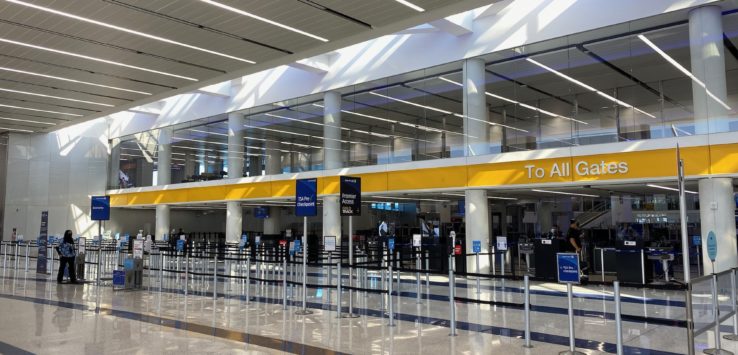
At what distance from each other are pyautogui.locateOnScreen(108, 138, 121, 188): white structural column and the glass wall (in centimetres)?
1311

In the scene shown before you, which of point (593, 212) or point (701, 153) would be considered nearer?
point (701, 153)

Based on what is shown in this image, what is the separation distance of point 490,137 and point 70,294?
501 inches

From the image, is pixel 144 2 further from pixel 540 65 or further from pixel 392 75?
pixel 540 65

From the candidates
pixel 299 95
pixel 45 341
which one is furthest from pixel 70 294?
pixel 299 95

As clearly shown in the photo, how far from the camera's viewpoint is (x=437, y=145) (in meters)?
19.8

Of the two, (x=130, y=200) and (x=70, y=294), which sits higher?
(x=130, y=200)

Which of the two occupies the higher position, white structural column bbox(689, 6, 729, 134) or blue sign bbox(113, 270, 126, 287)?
white structural column bbox(689, 6, 729, 134)

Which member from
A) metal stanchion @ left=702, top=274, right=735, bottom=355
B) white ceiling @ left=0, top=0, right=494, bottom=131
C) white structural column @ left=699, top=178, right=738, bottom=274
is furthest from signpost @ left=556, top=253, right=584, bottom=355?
white structural column @ left=699, top=178, right=738, bottom=274

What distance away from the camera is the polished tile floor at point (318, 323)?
6.72m

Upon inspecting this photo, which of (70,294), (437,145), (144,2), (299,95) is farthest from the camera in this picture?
(299,95)

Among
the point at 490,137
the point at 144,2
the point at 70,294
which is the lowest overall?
the point at 70,294

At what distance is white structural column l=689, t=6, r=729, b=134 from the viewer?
13.4 meters

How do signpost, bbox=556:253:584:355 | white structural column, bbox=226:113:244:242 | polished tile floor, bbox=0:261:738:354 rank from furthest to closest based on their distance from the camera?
white structural column, bbox=226:113:244:242
polished tile floor, bbox=0:261:738:354
signpost, bbox=556:253:584:355

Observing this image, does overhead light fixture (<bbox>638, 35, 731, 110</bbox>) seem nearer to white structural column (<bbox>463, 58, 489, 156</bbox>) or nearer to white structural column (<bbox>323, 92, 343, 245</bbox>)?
white structural column (<bbox>463, 58, 489, 156</bbox>)
